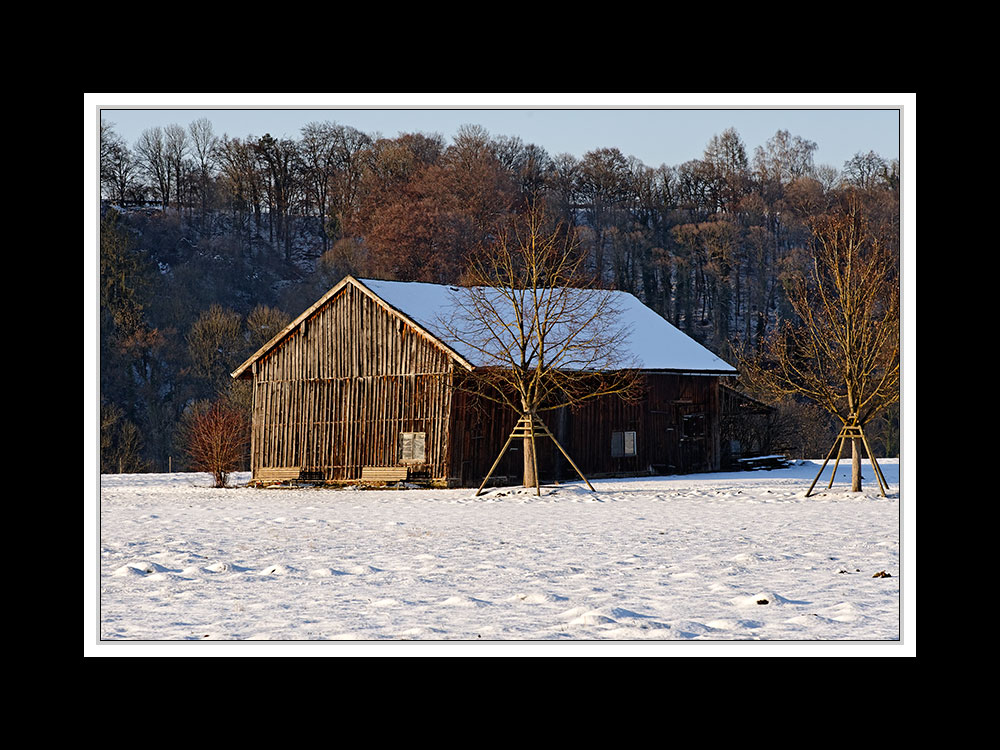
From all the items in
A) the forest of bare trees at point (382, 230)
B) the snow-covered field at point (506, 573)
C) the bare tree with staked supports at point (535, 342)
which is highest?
the forest of bare trees at point (382, 230)

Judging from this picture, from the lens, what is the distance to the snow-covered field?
31.9 feet

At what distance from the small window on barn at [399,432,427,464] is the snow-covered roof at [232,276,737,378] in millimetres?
2660

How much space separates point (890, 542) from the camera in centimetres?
1611

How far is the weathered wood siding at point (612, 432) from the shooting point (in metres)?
32.2

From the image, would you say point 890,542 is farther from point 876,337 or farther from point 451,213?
point 451,213

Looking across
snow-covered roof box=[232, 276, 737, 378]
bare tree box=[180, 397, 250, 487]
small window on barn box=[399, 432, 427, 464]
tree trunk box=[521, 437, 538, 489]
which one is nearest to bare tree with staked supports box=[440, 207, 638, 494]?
tree trunk box=[521, 437, 538, 489]

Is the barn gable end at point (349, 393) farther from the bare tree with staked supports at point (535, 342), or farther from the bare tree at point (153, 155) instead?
the bare tree at point (153, 155)

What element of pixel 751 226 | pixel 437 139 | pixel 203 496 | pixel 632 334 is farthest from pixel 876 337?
pixel 437 139

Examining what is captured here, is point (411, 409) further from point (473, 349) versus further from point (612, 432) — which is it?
point (612, 432)

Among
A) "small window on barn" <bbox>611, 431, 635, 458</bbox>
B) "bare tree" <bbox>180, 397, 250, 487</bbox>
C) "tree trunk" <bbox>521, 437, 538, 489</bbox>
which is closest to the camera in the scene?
"tree trunk" <bbox>521, 437, 538, 489</bbox>

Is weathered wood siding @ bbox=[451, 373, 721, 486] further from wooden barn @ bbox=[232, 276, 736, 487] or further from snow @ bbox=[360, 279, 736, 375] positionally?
snow @ bbox=[360, 279, 736, 375]

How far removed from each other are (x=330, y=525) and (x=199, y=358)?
26228mm

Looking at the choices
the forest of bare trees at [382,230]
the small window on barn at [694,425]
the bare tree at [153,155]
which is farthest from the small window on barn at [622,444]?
the bare tree at [153,155]

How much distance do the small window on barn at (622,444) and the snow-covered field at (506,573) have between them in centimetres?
1117
